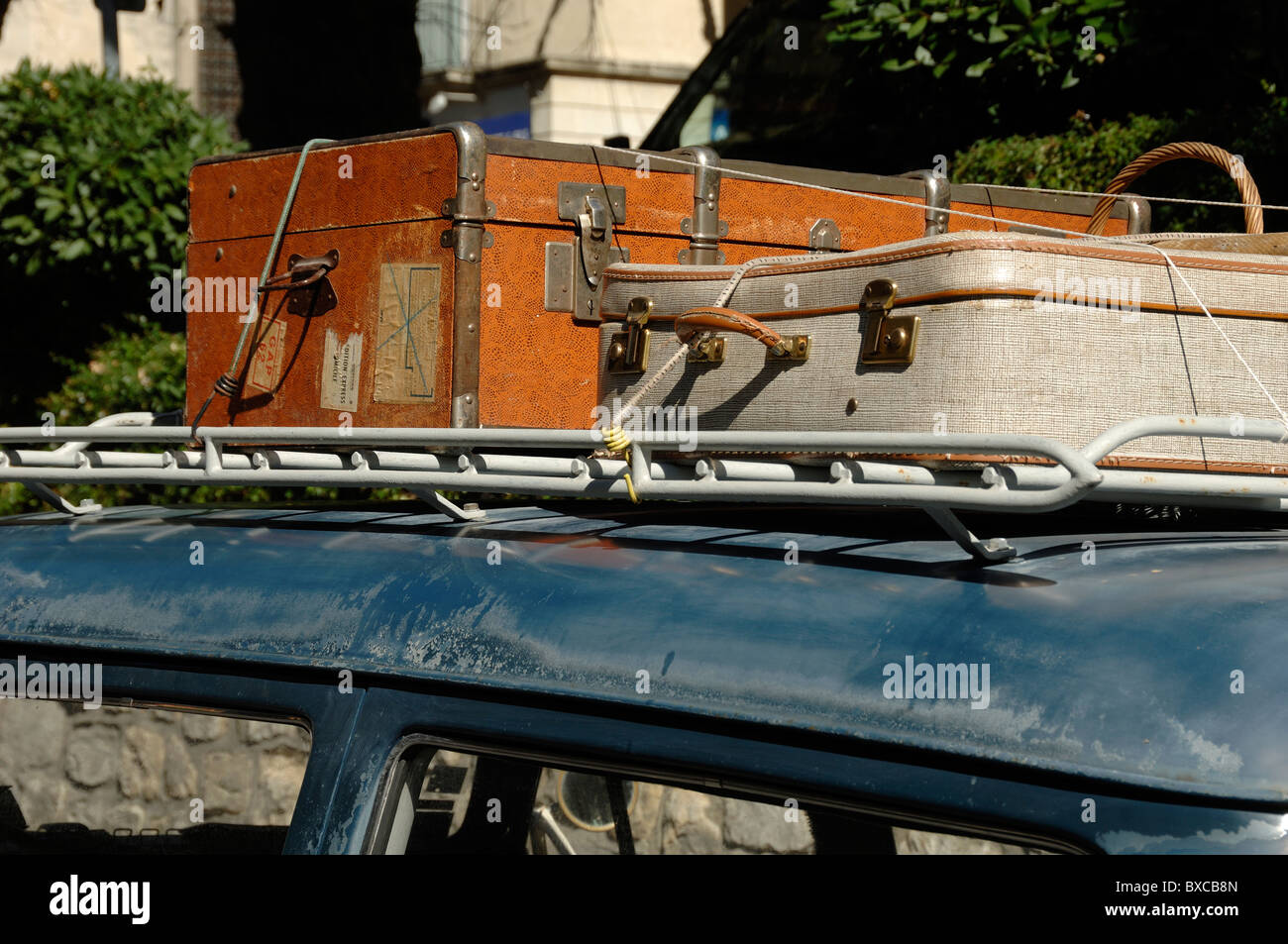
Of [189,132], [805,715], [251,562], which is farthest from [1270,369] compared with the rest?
[189,132]

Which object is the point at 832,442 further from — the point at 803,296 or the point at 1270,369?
the point at 1270,369

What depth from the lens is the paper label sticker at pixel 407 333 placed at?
101 inches

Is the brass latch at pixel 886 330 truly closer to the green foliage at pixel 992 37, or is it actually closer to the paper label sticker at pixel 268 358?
the paper label sticker at pixel 268 358

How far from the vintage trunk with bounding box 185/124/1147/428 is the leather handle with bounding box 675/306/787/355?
83 cm

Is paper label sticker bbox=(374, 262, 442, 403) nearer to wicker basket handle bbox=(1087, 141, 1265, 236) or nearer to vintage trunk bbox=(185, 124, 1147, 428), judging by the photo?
vintage trunk bbox=(185, 124, 1147, 428)

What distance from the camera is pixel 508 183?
108 inches

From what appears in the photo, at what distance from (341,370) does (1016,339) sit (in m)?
1.44

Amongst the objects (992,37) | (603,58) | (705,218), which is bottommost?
(705,218)

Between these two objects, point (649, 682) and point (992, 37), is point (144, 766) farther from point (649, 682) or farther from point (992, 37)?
point (992, 37)

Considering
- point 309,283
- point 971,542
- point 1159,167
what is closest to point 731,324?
point 971,542

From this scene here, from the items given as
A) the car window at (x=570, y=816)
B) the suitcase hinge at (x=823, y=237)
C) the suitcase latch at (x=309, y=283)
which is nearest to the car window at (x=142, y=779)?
the car window at (x=570, y=816)

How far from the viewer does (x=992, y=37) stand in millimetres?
6094

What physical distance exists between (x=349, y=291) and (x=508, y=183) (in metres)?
0.37

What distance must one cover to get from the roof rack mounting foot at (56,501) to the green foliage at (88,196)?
4.65 m
